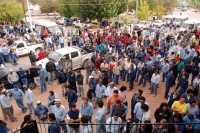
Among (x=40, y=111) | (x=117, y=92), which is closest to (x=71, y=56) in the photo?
(x=40, y=111)

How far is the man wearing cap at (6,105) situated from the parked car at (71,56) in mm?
4871

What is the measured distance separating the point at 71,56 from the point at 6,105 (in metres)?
6.32

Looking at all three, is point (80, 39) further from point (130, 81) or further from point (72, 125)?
point (72, 125)

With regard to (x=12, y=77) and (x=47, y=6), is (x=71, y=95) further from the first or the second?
(x=47, y=6)

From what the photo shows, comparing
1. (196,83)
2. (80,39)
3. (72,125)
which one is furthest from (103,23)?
(72,125)

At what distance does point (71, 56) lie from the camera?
Answer: 1542 centimetres

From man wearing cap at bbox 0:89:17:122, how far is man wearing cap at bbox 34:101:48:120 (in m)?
1.49

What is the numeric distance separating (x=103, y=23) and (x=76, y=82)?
26141 millimetres

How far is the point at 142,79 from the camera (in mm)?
13312

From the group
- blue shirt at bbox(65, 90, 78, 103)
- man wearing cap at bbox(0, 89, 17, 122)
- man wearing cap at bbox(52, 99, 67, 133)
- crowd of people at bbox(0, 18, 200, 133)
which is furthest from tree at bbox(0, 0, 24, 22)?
man wearing cap at bbox(52, 99, 67, 133)

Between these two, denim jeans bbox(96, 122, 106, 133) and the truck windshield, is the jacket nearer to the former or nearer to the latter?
the truck windshield

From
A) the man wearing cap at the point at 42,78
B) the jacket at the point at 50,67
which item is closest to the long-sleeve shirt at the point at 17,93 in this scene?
the man wearing cap at the point at 42,78

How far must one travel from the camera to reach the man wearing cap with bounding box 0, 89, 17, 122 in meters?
9.62

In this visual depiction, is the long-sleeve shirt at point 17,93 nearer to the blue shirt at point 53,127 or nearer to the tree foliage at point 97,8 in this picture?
the blue shirt at point 53,127
